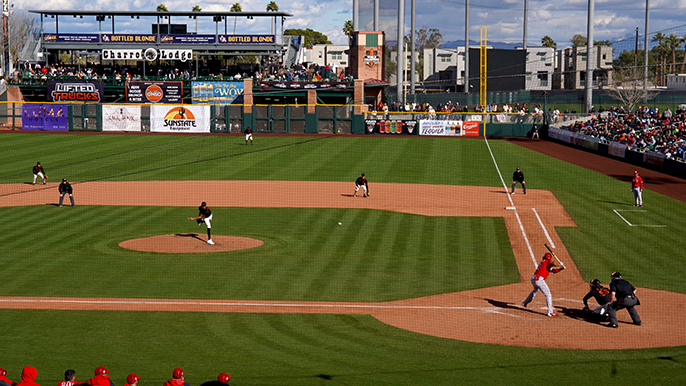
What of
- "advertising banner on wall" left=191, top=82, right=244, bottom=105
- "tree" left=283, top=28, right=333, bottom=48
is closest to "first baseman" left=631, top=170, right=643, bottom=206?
"advertising banner on wall" left=191, top=82, right=244, bottom=105

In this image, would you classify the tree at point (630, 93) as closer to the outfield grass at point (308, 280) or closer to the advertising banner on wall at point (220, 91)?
the outfield grass at point (308, 280)

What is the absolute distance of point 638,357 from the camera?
1181cm

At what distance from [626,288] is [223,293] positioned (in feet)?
30.8

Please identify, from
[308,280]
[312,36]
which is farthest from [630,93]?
[312,36]

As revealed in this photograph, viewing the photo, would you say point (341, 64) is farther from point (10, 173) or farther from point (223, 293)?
point (223, 293)

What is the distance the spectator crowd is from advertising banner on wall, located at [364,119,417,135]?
14.4m

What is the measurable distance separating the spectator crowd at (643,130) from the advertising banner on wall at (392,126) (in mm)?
14398

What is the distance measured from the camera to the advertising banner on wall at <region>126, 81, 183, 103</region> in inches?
2544

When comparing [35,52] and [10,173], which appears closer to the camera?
[10,173]

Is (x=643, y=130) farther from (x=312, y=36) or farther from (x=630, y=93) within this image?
(x=312, y=36)

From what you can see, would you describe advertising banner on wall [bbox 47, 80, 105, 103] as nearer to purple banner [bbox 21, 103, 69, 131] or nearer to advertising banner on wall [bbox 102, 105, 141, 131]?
purple banner [bbox 21, 103, 69, 131]

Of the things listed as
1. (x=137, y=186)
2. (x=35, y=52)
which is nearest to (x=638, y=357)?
(x=137, y=186)

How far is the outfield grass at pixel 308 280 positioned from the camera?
11.2 m

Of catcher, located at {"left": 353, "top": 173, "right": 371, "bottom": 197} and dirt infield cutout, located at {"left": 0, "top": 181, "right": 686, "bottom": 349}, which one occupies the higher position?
catcher, located at {"left": 353, "top": 173, "right": 371, "bottom": 197}
